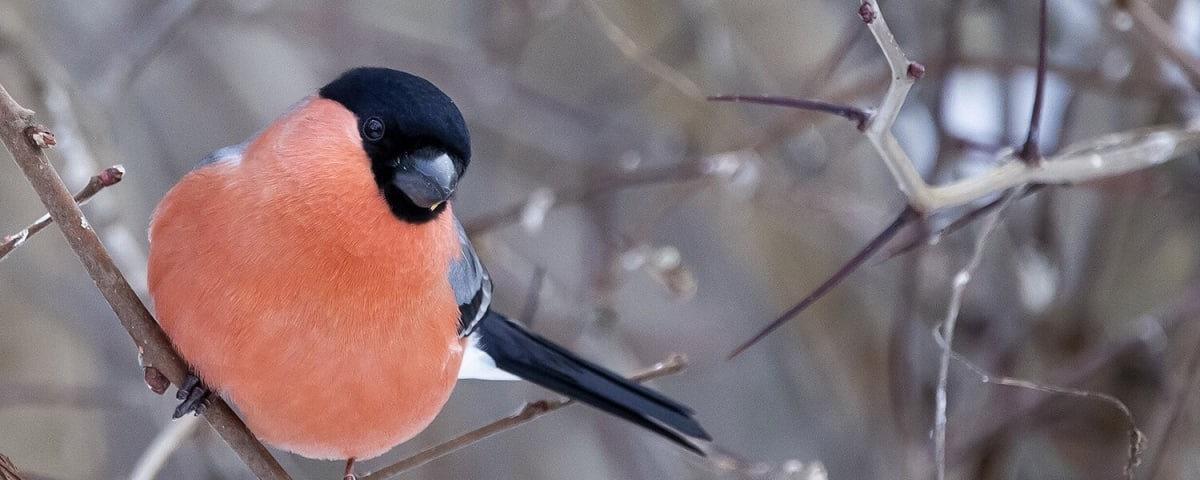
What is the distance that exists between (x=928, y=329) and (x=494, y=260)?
110 cm

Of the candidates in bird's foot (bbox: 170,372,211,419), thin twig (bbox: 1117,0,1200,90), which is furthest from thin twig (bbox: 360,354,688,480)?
thin twig (bbox: 1117,0,1200,90)

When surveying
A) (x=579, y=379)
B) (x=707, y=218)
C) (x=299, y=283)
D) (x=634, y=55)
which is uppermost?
(x=707, y=218)

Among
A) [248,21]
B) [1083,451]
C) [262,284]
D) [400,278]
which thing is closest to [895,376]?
[1083,451]

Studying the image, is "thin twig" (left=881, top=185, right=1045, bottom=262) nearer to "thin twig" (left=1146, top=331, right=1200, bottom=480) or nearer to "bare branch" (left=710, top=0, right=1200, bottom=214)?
"bare branch" (left=710, top=0, right=1200, bottom=214)

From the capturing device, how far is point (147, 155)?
384 cm

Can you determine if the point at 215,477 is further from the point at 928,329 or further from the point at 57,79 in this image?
the point at 928,329

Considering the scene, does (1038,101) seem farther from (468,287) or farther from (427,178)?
(468,287)

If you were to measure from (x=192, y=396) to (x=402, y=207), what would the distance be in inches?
16.0

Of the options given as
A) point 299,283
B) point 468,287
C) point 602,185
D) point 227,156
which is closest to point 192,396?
point 299,283

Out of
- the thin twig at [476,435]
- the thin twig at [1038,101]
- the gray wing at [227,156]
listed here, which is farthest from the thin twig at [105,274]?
the thin twig at [1038,101]

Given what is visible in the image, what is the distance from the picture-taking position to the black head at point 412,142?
6.14 feet

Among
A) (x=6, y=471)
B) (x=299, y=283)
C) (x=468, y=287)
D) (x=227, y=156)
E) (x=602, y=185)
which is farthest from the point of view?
(x=602, y=185)

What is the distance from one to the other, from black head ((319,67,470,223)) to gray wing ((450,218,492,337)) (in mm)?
216

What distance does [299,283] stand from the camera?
1.82m
